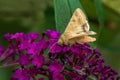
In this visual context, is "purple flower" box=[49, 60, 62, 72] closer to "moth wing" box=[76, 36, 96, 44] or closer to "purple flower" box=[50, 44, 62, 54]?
"purple flower" box=[50, 44, 62, 54]

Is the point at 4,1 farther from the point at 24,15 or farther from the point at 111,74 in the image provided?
the point at 111,74

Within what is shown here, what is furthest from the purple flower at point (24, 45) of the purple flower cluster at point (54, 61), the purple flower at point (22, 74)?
the purple flower at point (22, 74)

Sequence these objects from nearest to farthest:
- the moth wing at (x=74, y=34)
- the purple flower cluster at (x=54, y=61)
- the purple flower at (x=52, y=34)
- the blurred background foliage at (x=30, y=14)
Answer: the moth wing at (x=74, y=34) → the purple flower cluster at (x=54, y=61) → the purple flower at (x=52, y=34) → the blurred background foliage at (x=30, y=14)

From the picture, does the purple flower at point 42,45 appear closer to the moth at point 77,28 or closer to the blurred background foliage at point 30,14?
the moth at point 77,28

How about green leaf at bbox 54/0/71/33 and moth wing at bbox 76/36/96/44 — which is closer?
moth wing at bbox 76/36/96/44

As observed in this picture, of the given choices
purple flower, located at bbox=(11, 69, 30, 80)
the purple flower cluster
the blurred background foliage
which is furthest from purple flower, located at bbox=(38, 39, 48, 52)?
the blurred background foliage

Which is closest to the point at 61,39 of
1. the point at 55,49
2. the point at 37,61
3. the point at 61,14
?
the point at 55,49
